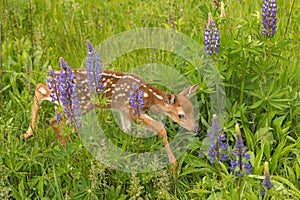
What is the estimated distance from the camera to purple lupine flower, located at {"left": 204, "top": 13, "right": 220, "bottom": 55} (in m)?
4.16

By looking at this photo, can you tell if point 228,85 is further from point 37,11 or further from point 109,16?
point 37,11

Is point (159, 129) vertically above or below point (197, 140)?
above

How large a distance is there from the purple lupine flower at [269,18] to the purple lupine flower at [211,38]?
424 mm

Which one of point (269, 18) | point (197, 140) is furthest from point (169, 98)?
point (269, 18)

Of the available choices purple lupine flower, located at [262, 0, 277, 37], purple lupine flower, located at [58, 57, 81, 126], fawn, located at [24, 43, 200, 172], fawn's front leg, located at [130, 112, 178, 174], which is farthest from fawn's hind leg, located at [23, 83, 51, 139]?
purple lupine flower, located at [262, 0, 277, 37]

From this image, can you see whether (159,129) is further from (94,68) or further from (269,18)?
(269,18)

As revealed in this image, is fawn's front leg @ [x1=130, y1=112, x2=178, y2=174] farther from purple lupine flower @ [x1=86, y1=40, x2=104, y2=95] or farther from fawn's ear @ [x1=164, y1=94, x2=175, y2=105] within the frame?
purple lupine flower @ [x1=86, y1=40, x2=104, y2=95]

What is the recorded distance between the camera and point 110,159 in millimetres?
4004

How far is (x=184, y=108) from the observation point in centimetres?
448

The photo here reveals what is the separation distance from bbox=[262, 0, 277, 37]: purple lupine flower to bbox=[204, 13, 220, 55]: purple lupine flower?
1.39ft

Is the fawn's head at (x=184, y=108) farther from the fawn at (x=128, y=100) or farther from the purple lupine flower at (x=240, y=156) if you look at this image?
the purple lupine flower at (x=240, y=156)

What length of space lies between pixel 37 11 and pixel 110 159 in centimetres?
367

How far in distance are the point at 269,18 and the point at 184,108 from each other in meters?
1.02

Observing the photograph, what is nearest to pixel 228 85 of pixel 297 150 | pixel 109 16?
pixel 297 150
